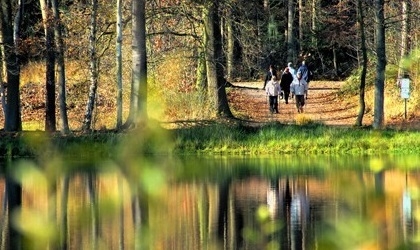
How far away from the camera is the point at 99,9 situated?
32719 millimetres

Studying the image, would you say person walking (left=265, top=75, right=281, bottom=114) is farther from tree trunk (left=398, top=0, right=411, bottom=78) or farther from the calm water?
the calm water

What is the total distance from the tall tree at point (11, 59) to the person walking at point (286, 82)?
12325 mm

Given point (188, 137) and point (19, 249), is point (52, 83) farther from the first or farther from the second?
point (19, 249)

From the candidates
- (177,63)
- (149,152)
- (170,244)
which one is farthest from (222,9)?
(149,152)

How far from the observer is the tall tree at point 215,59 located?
31916 millimetres

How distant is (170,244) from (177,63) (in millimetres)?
22823

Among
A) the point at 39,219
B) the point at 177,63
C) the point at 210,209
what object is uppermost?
the point at 177,63

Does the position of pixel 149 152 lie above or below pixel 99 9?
below

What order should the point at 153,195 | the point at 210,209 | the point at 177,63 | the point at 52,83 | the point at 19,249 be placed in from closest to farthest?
the point at 153,195 < the point at 19,249 < the point at 210,209 < the point at 52,83 < the point at 177,63

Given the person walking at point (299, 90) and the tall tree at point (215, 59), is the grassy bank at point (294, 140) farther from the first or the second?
the person walking at point (299, 90)

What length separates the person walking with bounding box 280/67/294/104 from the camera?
127ft

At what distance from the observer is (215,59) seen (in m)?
31.8

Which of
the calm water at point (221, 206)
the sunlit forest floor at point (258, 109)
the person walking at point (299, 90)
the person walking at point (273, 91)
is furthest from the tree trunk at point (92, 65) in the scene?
the person walking at point (299, 90)

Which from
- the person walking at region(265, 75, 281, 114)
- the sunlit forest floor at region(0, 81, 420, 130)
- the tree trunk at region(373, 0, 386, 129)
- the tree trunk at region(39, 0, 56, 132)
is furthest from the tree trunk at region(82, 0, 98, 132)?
the tree trunk at region(373, 0, 386, 129)
